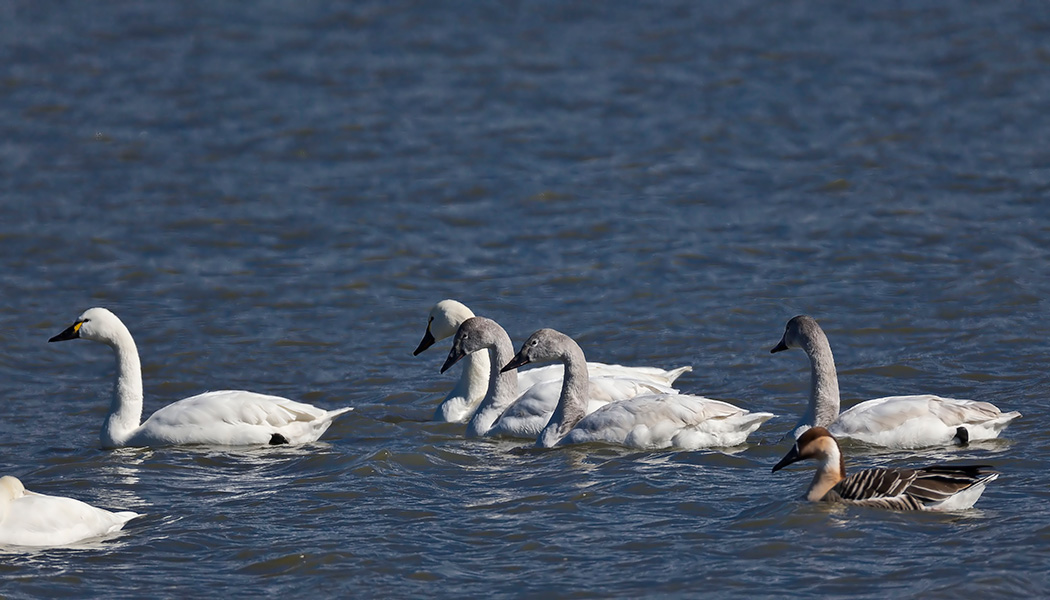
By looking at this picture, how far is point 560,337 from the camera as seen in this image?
36.9 feet

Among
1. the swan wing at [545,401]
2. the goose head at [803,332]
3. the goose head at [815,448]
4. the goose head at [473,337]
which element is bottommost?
the swan wing at [545,401]

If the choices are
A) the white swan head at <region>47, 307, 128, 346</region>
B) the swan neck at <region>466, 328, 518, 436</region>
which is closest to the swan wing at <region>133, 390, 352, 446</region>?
the white swan head at <region>47, 307, 128, 346</region>

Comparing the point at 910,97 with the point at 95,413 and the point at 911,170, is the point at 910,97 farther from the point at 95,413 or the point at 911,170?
the point at 95,413

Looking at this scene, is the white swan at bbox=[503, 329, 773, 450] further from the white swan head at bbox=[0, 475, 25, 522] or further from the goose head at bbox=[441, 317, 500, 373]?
the white swan head at bbox=[0, 475, 25, 522]

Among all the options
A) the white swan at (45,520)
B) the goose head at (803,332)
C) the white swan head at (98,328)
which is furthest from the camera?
the white swan head at (98,328)

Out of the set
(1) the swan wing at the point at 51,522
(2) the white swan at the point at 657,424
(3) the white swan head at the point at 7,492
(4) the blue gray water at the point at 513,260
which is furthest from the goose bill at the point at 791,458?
(3) the white swan head at the point at 7,492

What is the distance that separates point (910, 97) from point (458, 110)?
619 centimetres

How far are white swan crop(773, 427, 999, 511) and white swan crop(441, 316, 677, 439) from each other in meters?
2.49

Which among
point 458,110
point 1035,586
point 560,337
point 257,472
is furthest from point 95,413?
point 458,110

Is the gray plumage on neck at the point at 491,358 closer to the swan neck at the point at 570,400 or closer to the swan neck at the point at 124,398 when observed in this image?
the swan neck at the point at 570,400

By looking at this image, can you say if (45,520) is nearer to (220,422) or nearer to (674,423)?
(220,422)

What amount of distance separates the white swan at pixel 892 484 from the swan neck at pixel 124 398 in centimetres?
521

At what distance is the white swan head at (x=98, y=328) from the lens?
11.8 meters

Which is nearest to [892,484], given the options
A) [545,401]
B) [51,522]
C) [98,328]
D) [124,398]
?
[545,401]
